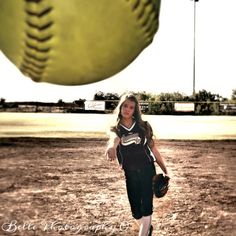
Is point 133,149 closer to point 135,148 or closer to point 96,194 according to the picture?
point 135,148

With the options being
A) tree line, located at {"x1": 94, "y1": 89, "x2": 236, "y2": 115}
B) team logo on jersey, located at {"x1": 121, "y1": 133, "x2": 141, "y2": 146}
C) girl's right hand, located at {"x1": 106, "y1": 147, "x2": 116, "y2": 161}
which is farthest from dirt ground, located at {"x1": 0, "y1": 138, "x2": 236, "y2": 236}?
tree line, located at {"x1": 94, "y1": 89, "x2": 236, "y2": 115}

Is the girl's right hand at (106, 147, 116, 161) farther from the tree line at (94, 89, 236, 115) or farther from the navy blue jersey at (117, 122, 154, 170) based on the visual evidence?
A: the tree line at (94, 89, 236, 115)

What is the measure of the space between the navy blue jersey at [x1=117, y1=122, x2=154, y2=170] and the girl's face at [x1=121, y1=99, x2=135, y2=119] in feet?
0.43

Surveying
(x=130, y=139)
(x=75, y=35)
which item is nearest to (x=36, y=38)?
(x=75, y=35)

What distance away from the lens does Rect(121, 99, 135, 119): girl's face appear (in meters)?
4.20

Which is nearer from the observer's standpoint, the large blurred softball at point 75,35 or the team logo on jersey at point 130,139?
the large blurred softball at point 75,35

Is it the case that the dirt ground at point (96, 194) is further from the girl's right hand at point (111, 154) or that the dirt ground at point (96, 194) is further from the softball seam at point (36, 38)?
the softball seam at point (36, 38)

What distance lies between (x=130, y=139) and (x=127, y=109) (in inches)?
11.3

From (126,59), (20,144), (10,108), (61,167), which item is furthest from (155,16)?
(10,108)

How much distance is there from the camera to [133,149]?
4.46 meters

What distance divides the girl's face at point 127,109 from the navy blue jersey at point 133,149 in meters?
0.13

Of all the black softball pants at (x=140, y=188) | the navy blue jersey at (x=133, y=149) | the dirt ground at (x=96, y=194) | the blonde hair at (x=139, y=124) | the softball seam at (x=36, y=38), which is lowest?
the dirt ground at (x=96, y=194)

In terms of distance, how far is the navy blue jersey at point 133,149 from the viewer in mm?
4332

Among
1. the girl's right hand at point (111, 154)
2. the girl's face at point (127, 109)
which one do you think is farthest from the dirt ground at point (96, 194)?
the girl's right hand at point (111, 154)
